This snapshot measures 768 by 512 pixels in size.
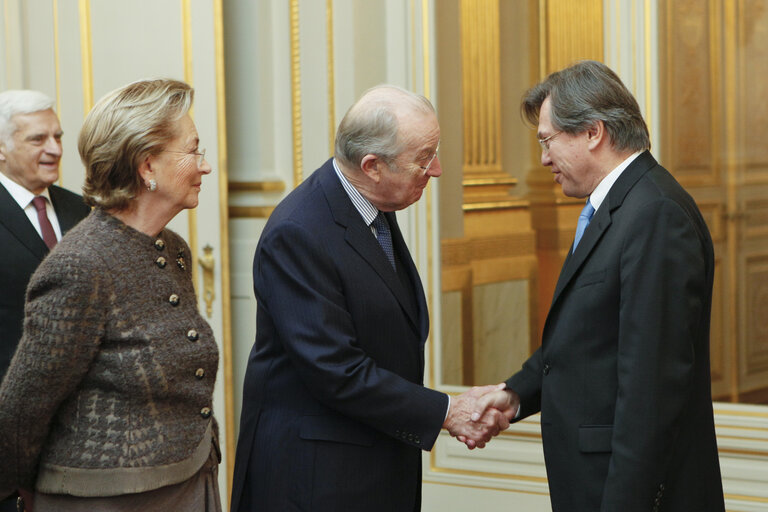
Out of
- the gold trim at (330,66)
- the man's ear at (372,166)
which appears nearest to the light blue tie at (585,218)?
the man's ear at (372,166)

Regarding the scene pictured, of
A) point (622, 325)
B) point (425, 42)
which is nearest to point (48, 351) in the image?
point (622, 325)

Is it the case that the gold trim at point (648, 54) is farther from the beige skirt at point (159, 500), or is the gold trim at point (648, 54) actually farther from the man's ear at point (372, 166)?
the beige skirt at point (159, 500)

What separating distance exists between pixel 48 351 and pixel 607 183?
48.9 inches

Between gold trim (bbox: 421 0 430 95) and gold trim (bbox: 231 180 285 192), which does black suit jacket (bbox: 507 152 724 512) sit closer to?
gold trim (bbox: 421 0 430 95)

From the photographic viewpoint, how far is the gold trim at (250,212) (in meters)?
4.51

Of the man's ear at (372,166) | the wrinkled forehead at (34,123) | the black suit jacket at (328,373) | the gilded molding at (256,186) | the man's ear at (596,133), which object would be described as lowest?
the black suit jacket at (328,373)

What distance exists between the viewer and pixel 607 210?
215 centimetres

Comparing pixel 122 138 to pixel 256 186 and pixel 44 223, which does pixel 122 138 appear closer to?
pixel 44 223

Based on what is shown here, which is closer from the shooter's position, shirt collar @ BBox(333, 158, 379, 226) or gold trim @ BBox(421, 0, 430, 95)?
shirt collar @ BBox(333, 158, 379, 226)

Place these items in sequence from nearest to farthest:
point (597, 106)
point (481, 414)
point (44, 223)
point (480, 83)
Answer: point (597, 106), point (481, 414), point (44, 223), point (480, 83)

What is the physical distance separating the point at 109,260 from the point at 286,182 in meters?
2.45

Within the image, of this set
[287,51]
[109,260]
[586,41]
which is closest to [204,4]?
[287,51]

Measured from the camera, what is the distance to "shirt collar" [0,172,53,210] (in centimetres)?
341

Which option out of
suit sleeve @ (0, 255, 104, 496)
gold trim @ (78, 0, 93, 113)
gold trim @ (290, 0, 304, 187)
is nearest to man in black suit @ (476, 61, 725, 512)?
suit sleeve @ (0, 255, 104, 496)
